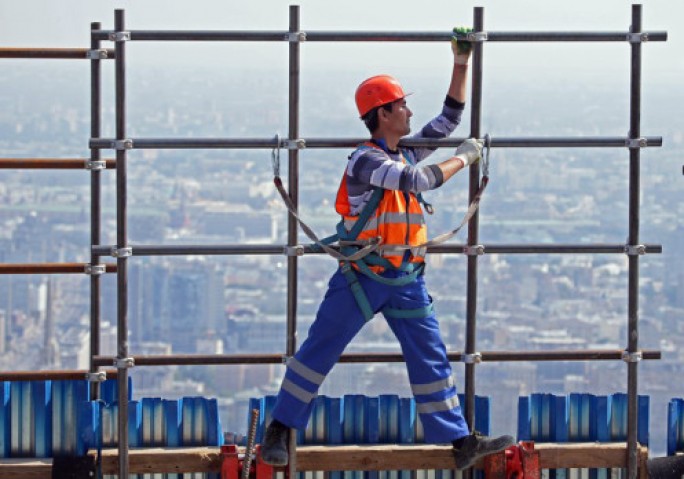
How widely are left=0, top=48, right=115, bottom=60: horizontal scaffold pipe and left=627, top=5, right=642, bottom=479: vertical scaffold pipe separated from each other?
2851mm

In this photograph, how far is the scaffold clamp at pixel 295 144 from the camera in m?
10.2

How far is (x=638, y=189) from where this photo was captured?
10.5m

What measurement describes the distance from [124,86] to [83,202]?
3209 inches

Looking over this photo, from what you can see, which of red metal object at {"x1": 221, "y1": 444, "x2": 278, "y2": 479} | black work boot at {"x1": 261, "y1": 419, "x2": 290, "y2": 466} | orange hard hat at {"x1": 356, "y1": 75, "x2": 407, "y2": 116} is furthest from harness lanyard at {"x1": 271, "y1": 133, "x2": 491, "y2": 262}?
red metal object at {"x1": 221, "y1": 444, "x2": 278, "y2": 479}

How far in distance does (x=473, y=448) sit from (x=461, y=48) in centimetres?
212

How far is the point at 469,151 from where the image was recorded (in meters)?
9.85

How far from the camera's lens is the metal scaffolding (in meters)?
10.2

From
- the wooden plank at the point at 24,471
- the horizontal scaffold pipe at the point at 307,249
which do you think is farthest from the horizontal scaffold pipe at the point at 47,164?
the wooden plank at the point at 24,471

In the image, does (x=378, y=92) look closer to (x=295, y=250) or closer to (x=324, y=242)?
(x=324, y=242)

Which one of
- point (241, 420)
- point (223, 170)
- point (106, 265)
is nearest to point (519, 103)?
point (223, 170)

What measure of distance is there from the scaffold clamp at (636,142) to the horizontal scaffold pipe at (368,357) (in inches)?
45.0

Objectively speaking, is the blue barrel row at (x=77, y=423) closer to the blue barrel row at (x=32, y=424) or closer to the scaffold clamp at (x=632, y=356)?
the blue barrel row at (x=32, y=424)

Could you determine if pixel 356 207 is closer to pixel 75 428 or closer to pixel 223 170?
pixel 75 428

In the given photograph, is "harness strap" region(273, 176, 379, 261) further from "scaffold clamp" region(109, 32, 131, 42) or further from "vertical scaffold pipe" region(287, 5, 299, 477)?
"scaffold clamp" region(109, 32, 131, 42)
